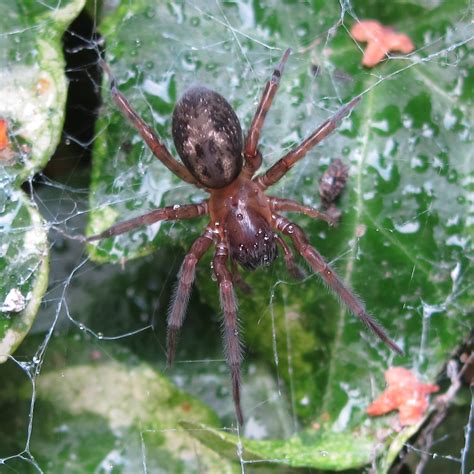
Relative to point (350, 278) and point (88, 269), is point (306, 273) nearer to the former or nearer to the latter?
point (350, 278)

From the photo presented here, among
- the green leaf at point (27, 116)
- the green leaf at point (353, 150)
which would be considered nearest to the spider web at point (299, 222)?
the green leaf at point (353, 150)

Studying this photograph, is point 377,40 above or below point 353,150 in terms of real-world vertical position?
above

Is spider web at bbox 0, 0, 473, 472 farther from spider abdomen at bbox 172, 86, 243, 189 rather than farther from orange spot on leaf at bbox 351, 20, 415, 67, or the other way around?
spider abdomen at bbox 172, 86, 243, 189

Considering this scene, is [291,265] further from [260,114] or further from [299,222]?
[260,114]

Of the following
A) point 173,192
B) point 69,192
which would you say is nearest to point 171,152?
point 173,192

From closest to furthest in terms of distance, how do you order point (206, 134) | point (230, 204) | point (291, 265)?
1. point (206, 134)
2. point (291, 265)
3. point (230, 204)

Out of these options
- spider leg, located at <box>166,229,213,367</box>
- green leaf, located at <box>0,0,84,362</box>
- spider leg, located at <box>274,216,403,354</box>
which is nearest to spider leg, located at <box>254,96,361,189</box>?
spider leg, located at <box>274,216,403,354</box>

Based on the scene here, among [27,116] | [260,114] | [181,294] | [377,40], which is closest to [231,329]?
[181,294]
